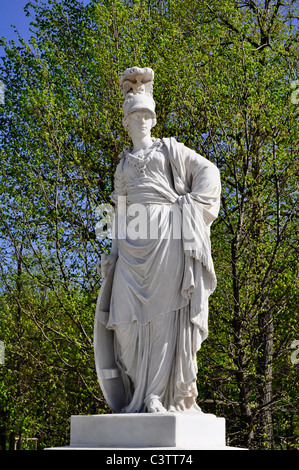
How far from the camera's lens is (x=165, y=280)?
584cm

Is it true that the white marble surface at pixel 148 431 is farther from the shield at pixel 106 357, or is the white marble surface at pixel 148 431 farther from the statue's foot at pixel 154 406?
the shield at pixel 106 357

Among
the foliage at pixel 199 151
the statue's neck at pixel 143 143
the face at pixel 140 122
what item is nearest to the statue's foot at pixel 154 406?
the statue's neck at pixel 143 143

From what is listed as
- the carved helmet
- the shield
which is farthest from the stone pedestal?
the carved helmet

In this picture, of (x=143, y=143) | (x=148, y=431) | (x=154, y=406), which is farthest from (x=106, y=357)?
(x=143, y=143)

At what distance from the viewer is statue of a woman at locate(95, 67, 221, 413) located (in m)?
5.74

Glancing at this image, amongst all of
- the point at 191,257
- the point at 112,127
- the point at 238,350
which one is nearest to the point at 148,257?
the point at 191,257

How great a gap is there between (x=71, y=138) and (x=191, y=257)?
961 centimetres

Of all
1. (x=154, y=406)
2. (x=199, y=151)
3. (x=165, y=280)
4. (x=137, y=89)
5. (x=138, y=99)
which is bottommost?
(x=154, y=406)

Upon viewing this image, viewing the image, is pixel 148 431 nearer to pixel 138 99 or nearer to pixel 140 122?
pixel 140 122

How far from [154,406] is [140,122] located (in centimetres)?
255

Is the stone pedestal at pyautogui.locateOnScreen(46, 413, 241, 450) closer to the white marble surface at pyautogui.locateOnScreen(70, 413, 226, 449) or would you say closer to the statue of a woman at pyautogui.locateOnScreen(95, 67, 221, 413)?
the white marble surface at pyautogui.locateOnScreen(70, 413, 226, 449)

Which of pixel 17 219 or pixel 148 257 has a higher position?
pixel 17 219
